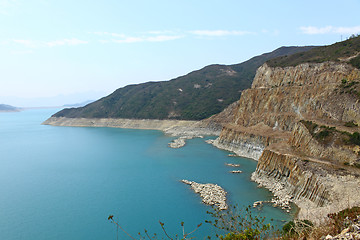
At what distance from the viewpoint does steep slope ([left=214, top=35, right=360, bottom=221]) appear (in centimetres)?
2592

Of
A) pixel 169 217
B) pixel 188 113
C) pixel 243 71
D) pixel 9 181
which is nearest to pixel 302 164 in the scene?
pixel 169 217

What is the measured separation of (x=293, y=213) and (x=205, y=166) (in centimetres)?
2128

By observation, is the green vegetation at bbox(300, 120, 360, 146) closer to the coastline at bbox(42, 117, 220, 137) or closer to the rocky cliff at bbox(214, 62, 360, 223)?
the rocky cliff at bbox(214, 62, 360, 223)

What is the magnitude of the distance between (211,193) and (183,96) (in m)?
99.9

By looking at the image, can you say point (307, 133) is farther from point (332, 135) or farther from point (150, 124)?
point (150, 124)

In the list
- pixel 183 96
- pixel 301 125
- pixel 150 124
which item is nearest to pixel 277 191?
pixel 301 125

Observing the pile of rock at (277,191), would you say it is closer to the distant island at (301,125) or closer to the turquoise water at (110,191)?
the distant island at (301,125)

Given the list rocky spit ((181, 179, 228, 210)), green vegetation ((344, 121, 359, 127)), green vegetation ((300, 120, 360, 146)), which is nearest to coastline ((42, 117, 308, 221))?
rocky spit ((181, 179, 228, 210))

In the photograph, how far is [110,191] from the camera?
35.2 m

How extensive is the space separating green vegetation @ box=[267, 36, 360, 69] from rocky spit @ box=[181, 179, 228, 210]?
3317 centimetres

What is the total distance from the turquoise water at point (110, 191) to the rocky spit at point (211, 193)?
987 millimetres

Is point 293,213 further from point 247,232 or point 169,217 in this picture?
point 247,232

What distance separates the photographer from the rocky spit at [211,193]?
1136 inches

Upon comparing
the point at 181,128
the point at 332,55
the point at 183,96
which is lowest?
the point at 181,128
